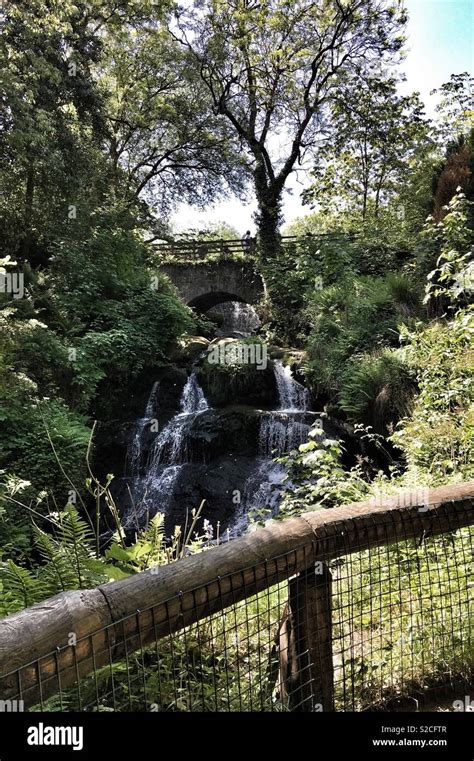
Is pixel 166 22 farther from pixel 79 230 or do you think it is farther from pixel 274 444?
pixel 274 444

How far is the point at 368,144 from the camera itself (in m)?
21.7

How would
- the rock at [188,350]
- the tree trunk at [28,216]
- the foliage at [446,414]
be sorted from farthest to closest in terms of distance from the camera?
the rock at [188,350] < the tree trunk at [28,216] < the foliage at [446,414]

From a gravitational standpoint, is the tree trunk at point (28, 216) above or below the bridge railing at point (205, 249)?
below

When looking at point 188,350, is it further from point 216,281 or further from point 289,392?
point 216,281

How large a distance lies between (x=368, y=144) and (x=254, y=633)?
77.6ft

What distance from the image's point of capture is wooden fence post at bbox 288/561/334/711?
83.7 inches

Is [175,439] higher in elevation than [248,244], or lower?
lower

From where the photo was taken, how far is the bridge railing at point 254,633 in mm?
1383

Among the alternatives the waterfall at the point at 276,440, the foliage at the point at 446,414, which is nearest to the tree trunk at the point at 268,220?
the waterfall at the point at 276,440
